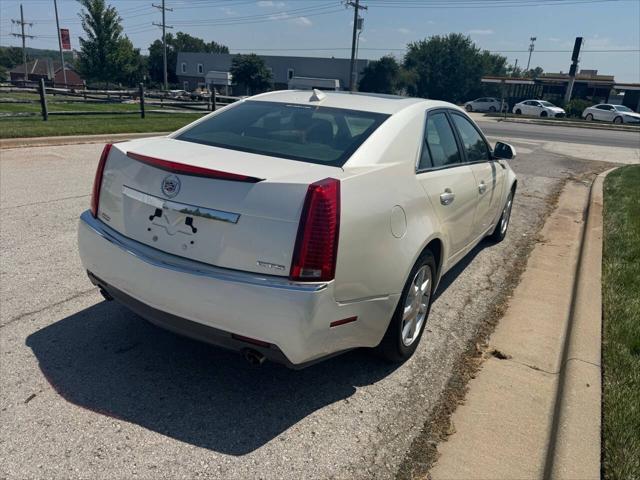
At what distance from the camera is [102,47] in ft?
127

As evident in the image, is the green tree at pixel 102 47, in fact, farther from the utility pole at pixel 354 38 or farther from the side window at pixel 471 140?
the side window at pixel 471 140

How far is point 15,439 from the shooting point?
2436 millimetres

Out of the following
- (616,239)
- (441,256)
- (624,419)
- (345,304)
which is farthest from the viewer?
(616,239)

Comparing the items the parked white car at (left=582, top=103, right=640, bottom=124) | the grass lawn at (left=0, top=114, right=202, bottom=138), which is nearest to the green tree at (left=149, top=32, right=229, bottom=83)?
the parked white car at (left=582, top=103, right=640, bottom=124)

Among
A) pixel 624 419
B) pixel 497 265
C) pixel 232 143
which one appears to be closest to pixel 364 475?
pixel 624 419

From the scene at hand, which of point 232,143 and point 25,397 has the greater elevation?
point 232,143

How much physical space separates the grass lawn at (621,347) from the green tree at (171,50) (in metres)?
Result: 89.3

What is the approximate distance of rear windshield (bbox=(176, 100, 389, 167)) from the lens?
3.08 meters

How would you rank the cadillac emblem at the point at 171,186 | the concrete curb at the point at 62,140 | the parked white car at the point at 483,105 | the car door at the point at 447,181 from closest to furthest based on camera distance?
the cadillac emblem at the point at 171,186
the car door at the point at 447,181
the concrete curb at the point at 62,140
the parked white car at the point at 483,105

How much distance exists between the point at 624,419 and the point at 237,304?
2211 millimetres

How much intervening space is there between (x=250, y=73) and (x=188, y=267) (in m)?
65.4

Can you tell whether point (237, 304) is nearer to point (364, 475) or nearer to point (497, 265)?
point (364, 475)

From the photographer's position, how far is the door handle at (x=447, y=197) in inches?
141

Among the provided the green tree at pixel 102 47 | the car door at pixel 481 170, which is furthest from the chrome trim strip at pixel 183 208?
the green tree at pixel 102 47
